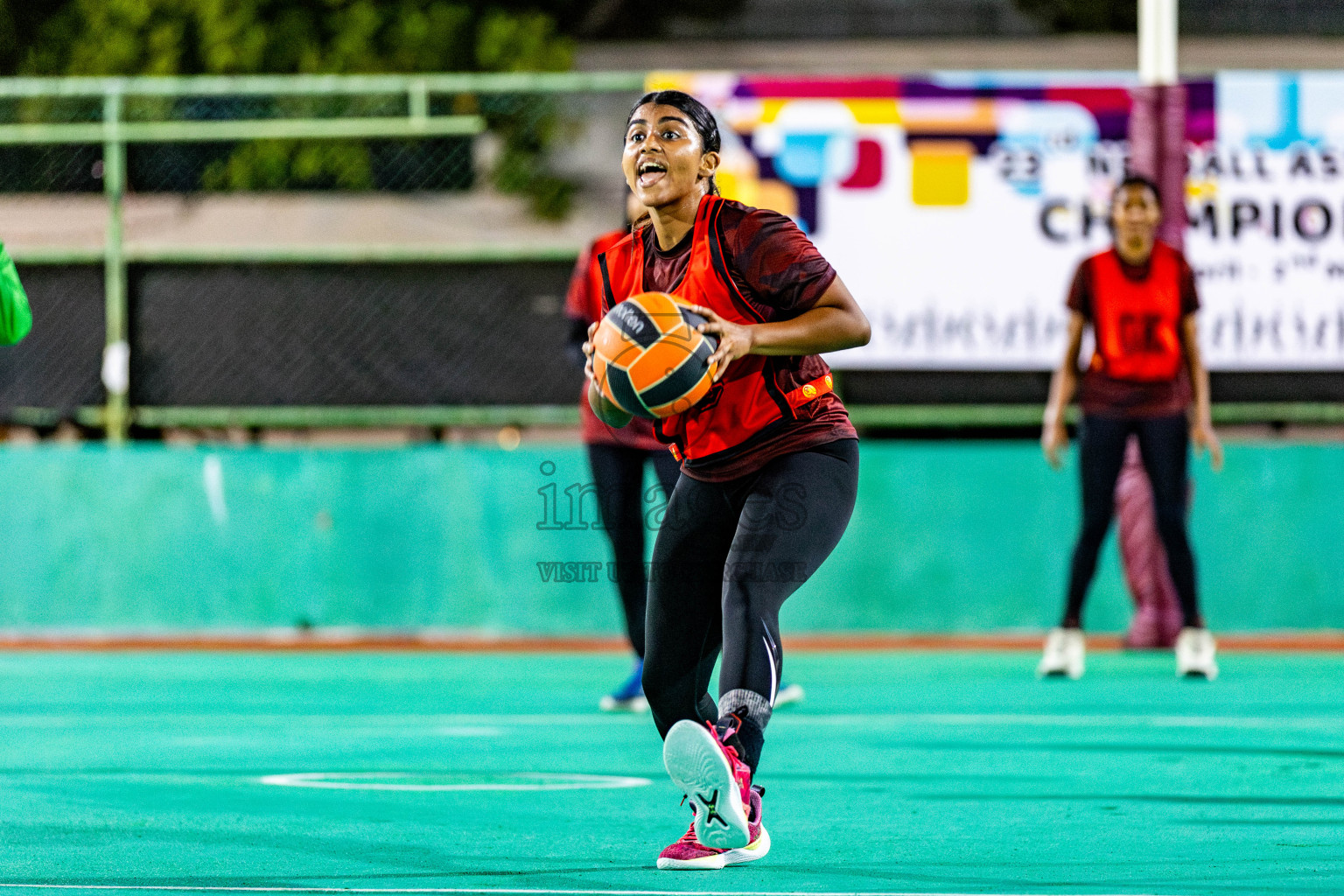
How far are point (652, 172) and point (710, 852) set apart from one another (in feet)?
5.64

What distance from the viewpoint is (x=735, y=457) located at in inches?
196

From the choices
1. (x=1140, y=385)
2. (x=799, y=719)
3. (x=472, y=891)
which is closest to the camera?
(x=472, y=891)

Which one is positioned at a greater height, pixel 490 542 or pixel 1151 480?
pixel 1151 480

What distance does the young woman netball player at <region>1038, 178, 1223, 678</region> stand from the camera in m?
9.56

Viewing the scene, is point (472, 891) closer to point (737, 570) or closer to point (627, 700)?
point (737, 570)

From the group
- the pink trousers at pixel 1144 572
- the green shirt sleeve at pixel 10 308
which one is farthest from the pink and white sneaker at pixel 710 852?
the pink trousers at pixel 1144 572

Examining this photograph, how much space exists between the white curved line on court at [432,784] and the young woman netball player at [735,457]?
1.35m

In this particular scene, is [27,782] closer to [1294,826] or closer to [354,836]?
[354,836]

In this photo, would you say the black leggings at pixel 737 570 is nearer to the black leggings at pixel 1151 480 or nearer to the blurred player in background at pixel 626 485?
the blurred player in background at pixel 626 485

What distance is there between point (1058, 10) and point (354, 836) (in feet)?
84.3

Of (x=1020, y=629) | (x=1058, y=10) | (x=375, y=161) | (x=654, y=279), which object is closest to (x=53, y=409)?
(x=375, y=161)

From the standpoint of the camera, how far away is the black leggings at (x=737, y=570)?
4.82 m

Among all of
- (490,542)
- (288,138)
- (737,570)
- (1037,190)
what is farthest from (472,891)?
(288,138)

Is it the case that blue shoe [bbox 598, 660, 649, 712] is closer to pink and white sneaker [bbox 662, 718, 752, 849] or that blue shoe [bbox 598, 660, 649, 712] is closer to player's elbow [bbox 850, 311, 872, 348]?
pink and white sneaker [bbox 662, 718, 752, 849]
